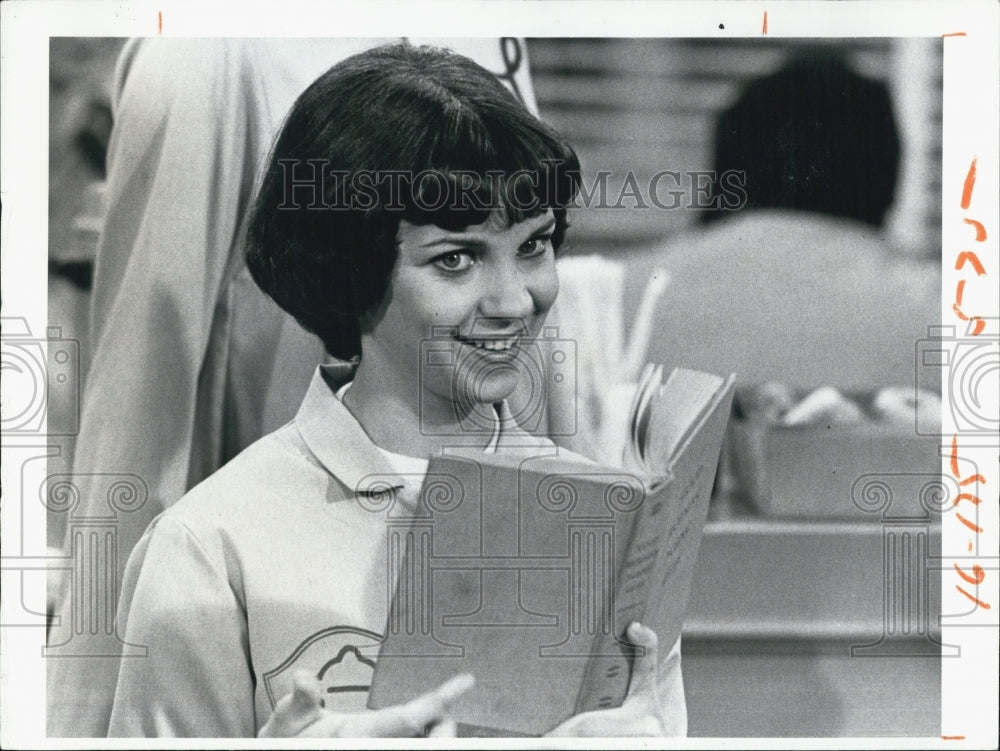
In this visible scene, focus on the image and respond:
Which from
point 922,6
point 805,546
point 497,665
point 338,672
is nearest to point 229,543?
point 338,672

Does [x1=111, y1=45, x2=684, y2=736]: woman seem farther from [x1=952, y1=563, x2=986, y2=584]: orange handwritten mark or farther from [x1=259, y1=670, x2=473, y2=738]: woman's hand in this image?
[x1=952, y1=563, x2=986, y2=584]: orange handwritten mark

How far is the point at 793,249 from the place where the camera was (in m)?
3.02


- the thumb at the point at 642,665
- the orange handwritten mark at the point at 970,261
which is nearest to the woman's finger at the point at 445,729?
the thumb at the point at 642,665

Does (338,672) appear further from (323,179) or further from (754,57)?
(754,57)

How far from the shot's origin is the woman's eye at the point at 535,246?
294cm

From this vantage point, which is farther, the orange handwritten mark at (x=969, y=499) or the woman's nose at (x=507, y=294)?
the orange handwritten mark at (x=969, y=499)

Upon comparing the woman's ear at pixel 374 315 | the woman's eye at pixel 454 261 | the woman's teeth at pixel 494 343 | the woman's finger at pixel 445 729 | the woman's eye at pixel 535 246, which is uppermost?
the woman's eye at pixel 535 246

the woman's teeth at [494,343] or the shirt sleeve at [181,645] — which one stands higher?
the woman's teeth at [494,343]

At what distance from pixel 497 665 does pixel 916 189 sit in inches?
62.4

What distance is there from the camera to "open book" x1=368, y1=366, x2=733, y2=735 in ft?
9.61

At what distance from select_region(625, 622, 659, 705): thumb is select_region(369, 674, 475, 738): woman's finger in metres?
0.40

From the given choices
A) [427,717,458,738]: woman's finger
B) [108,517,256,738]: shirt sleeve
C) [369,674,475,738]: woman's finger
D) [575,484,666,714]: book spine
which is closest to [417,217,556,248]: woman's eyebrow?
[575,484,666,714]: book spine

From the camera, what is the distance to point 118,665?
297cm

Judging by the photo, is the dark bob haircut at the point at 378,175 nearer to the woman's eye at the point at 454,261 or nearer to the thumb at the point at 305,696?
the woman's eye at the point at 454,261
